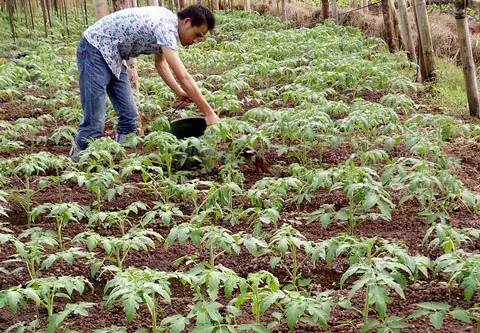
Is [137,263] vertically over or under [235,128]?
under

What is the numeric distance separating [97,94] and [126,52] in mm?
422

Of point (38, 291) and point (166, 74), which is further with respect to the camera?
point (166, 74)

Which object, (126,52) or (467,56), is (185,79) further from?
(467,56)

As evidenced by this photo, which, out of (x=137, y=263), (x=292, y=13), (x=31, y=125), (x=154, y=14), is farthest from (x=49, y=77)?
(x=292, y=13)

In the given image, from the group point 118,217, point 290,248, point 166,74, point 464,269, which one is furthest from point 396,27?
point 464,269

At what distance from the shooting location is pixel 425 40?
8297mm

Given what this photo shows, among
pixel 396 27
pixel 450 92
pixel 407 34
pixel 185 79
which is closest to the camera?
pixel 185 79

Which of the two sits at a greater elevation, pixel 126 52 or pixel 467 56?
pixel 126 52

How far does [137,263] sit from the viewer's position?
12.9ft

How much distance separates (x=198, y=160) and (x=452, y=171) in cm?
200

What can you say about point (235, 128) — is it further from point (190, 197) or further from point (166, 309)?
point (166, 309)

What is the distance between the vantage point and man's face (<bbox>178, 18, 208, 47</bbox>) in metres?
5.13

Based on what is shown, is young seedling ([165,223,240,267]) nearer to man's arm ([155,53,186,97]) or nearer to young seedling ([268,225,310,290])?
young seedling ([268,225,310,290])

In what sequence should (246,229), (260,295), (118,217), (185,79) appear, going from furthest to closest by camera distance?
(185,79) < (246,229) < (118,217) < (260,295)
